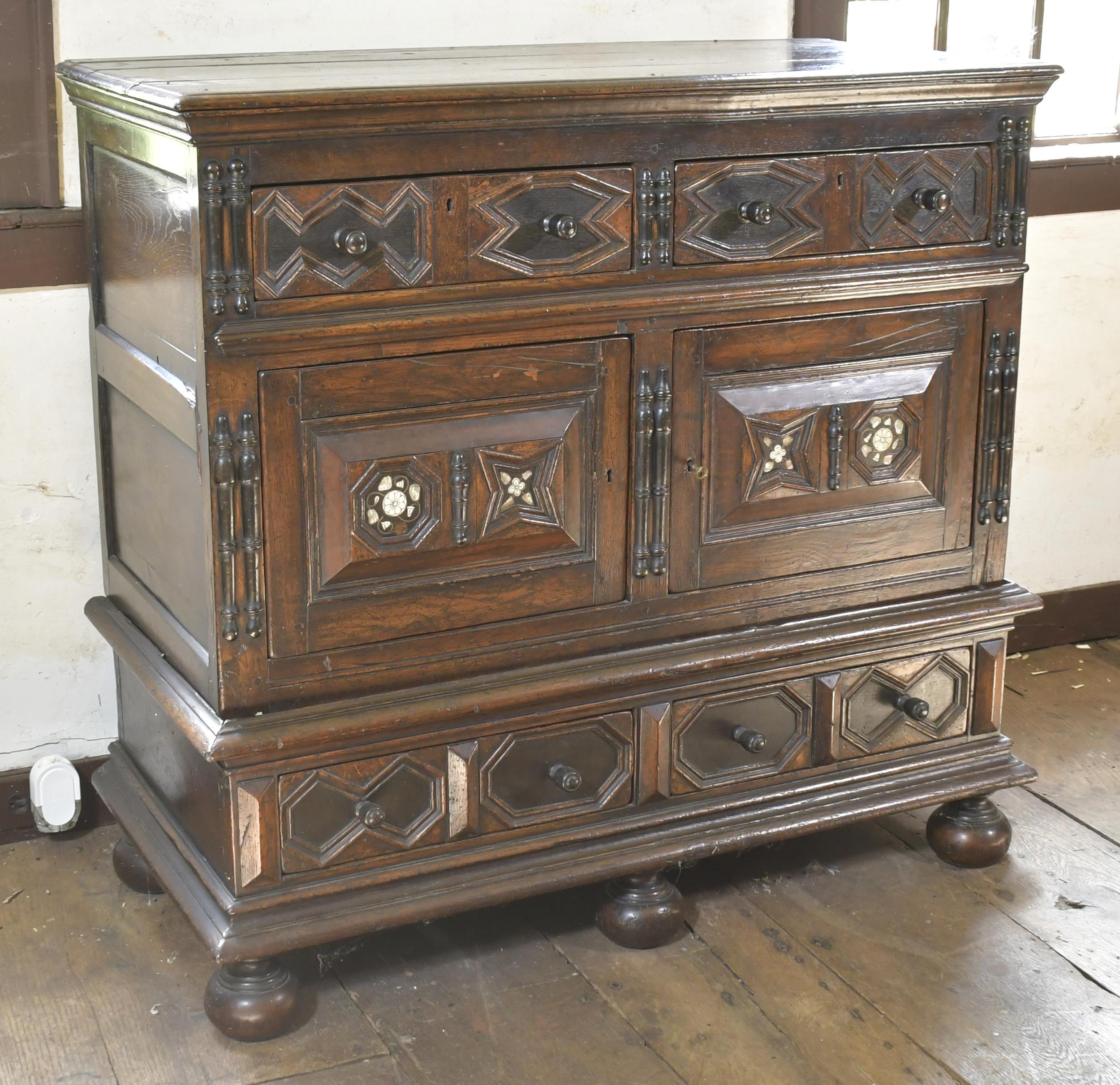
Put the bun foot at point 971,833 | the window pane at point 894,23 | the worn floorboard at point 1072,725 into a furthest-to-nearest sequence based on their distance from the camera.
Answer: the window pane at point 894,23, the worn floorboard at point 1072,725, the bun foot at point 971,833

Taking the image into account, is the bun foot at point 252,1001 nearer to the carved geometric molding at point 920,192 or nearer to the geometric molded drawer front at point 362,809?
the geometric molded drawer front at point 362,809

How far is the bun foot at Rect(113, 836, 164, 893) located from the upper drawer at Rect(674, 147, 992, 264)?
133 centimetres

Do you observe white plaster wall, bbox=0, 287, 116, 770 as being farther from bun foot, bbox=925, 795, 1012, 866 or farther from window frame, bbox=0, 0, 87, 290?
bun foot, bbox=925, 795, 1012, 866

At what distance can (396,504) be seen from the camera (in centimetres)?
218

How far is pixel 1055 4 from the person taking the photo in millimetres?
3439

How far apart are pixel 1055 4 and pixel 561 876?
88.4 inches

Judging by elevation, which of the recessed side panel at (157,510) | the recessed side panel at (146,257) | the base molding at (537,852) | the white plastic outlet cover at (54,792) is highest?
the recessed side panel at (146,257)

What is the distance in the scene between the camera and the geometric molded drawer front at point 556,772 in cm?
236

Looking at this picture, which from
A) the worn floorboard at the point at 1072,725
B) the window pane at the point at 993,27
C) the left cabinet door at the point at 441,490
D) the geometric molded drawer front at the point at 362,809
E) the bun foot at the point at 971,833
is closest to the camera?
the left cabinet door at the point at 441,490

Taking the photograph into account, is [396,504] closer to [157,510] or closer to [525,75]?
[157,510]

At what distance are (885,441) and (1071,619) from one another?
4.61 ft

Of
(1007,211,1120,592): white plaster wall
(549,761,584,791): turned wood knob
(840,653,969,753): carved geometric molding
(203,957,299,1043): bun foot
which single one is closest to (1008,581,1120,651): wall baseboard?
(1007,211,1120,592): white plaster wall

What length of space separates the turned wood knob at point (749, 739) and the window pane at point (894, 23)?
59.7 inches

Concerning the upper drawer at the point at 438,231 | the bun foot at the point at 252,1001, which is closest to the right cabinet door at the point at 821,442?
the upper drawer at the point at 438,231
